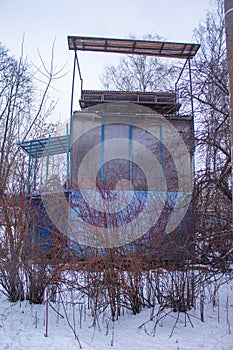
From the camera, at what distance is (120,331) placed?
4812 mm

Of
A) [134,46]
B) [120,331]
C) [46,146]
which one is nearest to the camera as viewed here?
[120,331]

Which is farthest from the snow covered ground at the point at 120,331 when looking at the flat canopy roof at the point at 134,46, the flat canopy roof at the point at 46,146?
the flat canopy roof at the point at 134,46

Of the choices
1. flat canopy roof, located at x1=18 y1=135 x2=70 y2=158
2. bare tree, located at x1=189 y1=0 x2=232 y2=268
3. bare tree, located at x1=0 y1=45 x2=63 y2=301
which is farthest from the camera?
flat canopy roof, located at x1=18 y1=135 x2=70 y2=158

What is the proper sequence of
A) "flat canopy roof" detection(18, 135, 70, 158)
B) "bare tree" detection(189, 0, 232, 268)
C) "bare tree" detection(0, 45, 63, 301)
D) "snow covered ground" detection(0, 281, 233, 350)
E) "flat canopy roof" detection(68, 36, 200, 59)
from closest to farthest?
"snow covered ground" detection(0, 281, 233, 350), "bare tree" detection(189, 0, 232, 268), "bare tree" detection(0, 45, 63, 301), "flat canopy roof" detection(68, 36, 200, 59), "flat canopy roof" detection(18, 135, 70, 158)

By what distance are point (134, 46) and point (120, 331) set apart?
9257mm

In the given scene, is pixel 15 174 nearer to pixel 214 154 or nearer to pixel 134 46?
pixel 214 154

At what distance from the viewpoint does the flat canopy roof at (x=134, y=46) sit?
36.5 feet

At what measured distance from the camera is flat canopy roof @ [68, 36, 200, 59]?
438 inches

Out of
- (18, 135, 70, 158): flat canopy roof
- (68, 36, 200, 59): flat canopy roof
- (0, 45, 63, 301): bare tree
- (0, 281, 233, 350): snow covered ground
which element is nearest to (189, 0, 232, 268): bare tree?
(0, 281, 233, 350): snow covered ground

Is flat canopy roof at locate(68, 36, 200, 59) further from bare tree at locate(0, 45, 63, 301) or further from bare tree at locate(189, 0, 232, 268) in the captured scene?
bare tree at locate(0, 45, 63, 301)

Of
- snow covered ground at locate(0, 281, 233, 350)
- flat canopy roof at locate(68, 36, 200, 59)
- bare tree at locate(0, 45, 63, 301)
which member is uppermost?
flat canopy roof at locate(68, 36, 200, 59)

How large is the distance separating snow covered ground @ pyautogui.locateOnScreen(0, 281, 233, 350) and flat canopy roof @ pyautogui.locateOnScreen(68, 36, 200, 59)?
8.20m

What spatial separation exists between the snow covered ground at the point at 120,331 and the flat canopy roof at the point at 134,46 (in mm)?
8195

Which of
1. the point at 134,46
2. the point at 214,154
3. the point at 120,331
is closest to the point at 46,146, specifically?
the point at 134,46
